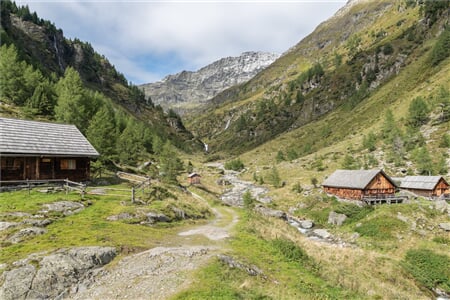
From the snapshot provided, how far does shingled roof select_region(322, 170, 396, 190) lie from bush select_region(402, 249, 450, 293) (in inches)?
955

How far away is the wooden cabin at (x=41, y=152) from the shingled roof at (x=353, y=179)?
5121cm

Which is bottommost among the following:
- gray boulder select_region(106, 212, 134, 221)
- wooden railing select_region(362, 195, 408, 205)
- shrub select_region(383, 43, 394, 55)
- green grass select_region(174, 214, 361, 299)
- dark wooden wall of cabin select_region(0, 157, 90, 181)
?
wooden railing select_region(362, 195, 408, 205)

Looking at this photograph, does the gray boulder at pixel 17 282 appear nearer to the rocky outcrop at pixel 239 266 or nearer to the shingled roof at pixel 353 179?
the rocky outcrop at pixel 239 266

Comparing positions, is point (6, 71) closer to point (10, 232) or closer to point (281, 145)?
point (10, 232)

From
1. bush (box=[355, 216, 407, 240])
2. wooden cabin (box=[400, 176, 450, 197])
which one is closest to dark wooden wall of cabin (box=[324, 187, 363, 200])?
wooden cabin (box=[400, 176, 450, 197])

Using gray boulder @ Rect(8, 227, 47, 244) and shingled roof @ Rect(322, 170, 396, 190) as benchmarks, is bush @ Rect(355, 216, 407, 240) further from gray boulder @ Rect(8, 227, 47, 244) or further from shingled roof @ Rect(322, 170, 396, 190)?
gray boulder @ Rect(8, 227, 47, 244)

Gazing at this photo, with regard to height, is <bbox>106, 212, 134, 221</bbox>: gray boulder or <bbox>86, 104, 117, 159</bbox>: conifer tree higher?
<bbox>86, 104, 117, 159</bbox>: conifer tree

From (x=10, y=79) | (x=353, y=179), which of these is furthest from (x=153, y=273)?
(x=10, y=79)

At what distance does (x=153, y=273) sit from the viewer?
1644 centimetres

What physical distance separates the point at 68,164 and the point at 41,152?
451cm

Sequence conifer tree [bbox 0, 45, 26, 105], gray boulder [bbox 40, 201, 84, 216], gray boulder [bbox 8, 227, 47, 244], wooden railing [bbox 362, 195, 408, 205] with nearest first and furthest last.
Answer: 1. gray boulder [bbox 8, 227, 47, 244]
2. gray boulder [bbox 40, 201, 84, 216]
3. wooden railing [bbox 362, 195, 408, 205]
4. conifer tree [bbox 0, 45, 26, 105]

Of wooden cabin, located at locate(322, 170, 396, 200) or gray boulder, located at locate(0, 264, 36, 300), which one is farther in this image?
wooden cabin, located at locate(322, 170, 396, 200)

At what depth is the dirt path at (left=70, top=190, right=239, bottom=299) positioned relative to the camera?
47.5ft

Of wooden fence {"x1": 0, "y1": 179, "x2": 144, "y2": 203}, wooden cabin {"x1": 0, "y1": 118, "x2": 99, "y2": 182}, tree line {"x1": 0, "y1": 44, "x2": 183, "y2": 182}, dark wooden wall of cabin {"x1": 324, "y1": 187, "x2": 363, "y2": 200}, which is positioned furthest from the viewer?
tree line {"x1": 0, "y1": 44, "x2": 183, "y2": 182}
